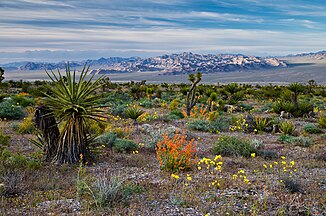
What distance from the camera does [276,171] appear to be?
7965 mm

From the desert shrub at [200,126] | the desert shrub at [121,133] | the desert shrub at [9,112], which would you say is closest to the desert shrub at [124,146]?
the desert shrub at [121,133]

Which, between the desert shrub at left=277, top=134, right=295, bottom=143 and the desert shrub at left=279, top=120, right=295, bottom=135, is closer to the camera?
the desert shrub at left=277, top=134, right=295, bottom=143

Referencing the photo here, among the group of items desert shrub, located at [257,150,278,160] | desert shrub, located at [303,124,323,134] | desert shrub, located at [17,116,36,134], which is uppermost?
desert shrub, located at [17,116,36,134]

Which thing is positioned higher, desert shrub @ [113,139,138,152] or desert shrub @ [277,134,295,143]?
desert shrub @ [113,139,138,152]

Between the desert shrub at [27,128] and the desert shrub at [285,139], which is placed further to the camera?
the desert shrub at [27,128]

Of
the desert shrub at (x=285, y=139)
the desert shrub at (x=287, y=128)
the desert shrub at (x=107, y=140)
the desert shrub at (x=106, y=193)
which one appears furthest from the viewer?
the desert shrub at (x=287, y=128)

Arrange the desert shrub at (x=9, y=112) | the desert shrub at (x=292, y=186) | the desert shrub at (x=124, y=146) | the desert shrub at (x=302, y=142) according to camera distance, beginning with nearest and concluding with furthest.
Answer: the desert shrub at (x=292, y=186), the desert shrub at (x=124, y=146), the desert shrub at (x=302, y=142), the desert shrub at (x=9, y=112)

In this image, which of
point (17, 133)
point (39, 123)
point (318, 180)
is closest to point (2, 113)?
point (17, 133)

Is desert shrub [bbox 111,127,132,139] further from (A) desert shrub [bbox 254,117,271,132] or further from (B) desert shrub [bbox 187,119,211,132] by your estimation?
(A) desert shrub [bbox 254,117,271,132]

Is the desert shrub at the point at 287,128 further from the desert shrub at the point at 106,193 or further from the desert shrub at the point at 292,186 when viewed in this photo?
the desert shrub at the point at 106,193

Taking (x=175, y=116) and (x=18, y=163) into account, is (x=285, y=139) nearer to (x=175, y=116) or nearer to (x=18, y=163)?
(x=175, y=116)

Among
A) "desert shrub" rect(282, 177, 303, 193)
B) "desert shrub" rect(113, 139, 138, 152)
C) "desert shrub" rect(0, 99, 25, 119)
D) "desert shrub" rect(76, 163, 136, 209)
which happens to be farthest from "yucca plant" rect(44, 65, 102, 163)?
"desert shrub" rect(0, 99, 25, 119)

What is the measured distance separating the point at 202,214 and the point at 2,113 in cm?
1282

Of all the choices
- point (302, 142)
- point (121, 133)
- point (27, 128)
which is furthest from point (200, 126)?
point (27, 128)
